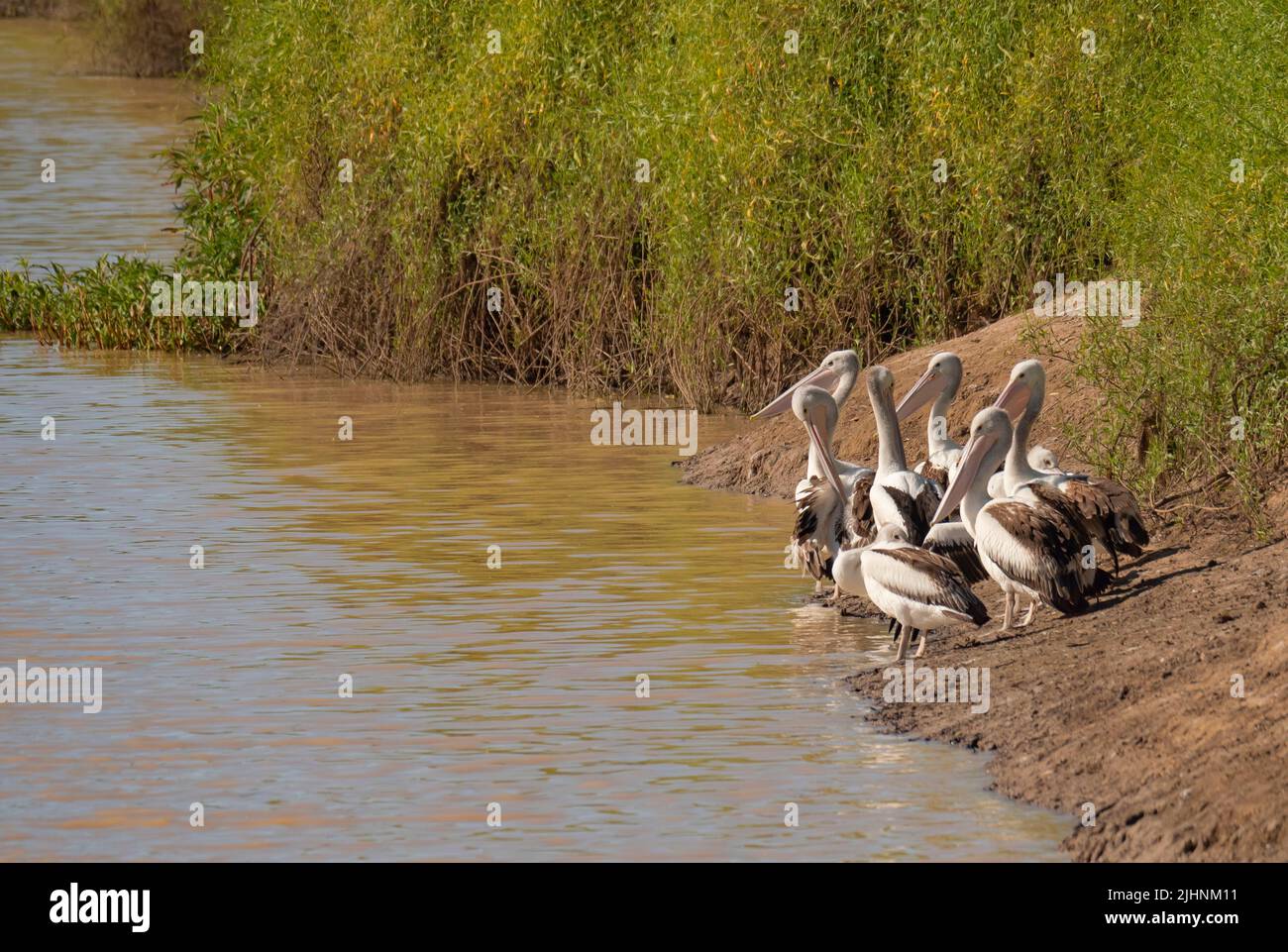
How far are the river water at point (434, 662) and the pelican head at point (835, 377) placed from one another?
827 millimetres

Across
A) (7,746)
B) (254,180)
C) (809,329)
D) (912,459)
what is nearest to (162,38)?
(254,180)

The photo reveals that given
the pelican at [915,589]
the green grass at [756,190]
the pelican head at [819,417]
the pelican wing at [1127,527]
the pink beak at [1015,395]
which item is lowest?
the pelican at [915,589]

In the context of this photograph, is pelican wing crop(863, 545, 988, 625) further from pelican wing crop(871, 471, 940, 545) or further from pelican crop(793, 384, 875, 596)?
pelican crop(793, 384, 875, 596)

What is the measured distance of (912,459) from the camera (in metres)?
16.2

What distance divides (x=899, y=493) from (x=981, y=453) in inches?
25.3

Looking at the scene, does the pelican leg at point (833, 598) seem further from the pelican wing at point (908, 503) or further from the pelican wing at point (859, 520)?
the pelican wing at point (908, 503)

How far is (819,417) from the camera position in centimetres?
1402

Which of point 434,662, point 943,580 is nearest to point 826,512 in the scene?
point 943,580

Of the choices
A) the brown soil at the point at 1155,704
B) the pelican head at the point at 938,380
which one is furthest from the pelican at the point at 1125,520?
the pelican head at the point at 938,380

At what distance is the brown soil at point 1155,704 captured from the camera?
8.23 metres

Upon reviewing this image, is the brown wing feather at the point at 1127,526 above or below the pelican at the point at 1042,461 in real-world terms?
below

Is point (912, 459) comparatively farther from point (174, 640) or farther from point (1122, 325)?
point (174, 640)

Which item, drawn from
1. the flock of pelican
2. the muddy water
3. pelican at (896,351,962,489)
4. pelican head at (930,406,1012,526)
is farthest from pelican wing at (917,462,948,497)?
the muddy water
